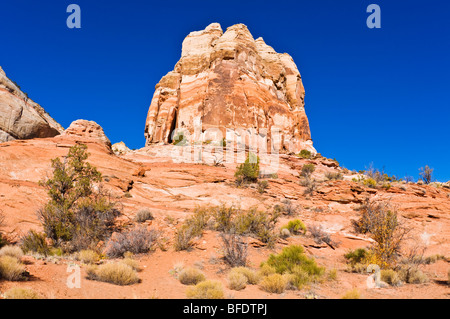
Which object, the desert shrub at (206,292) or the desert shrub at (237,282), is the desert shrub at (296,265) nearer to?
the desert shrub at (237,282)

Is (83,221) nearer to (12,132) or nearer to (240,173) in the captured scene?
(240,173)

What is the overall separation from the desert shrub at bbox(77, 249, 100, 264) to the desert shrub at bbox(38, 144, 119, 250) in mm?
748

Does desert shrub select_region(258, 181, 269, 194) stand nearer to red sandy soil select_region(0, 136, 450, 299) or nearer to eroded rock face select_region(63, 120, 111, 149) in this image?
red sandy soil select_region(0, 136, 450, 299)

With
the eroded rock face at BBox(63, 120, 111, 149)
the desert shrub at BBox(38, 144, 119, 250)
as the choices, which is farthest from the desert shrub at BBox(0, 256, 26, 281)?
the eroded rock face at BBox(63, 120, 111, 149)

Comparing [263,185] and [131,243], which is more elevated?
[263,185]

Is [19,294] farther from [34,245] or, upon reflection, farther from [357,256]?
[357,256]

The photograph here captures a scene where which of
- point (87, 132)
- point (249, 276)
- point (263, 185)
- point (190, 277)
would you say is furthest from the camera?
point (87, 132)

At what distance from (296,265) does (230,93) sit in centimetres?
3321

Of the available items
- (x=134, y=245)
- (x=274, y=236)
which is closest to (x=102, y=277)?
(x=134, y=245)

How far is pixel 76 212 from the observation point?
923cm

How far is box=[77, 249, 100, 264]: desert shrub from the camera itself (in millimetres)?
7003

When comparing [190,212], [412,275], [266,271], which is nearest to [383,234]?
[412,275]

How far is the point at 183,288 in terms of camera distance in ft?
19.0
